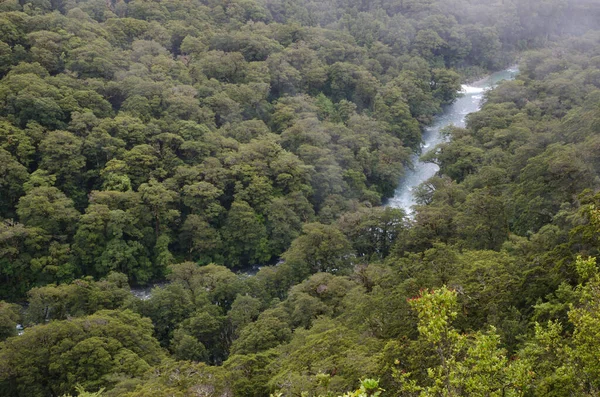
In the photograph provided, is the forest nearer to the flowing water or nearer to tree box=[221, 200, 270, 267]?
tree box=[221, 200, 270, 267]

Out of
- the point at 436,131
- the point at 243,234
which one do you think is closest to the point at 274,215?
the point at 243,234

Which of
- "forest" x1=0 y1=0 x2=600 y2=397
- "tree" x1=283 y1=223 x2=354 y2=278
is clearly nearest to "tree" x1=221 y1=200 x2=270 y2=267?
"forest" x1=0 y1=0 x2=600 y2=397

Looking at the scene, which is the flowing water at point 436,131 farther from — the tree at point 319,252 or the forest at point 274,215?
the tree at point 319,252

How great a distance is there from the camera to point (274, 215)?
29.1 m

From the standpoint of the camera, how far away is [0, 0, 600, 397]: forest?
11.5m

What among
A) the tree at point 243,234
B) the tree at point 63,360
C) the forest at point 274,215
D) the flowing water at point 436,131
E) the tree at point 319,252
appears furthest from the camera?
the flowing water at point 436,131

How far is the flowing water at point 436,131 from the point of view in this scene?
121 feet

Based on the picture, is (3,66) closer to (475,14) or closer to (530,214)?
(530,214)

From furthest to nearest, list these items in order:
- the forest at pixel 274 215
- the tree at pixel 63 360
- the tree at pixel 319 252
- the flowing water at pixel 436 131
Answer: the flowing water at pixel 436 131 → the tree at pixel 319 252 → the tree at pixel 63 360 → the forest at pixel 274 215

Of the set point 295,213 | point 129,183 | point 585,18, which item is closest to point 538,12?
point 585,18

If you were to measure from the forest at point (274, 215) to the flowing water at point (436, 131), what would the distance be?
145cm

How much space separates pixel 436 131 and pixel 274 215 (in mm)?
23266

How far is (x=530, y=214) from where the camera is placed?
19.5 m

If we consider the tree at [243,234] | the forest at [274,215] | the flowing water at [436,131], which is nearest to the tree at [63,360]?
the forest at [274,215]
